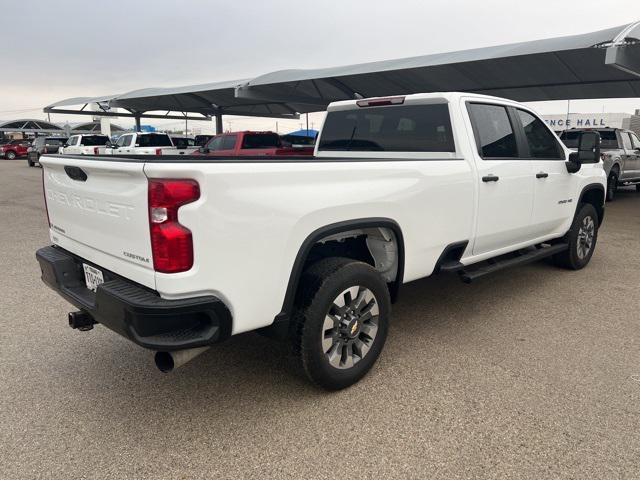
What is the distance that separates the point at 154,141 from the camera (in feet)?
66.7

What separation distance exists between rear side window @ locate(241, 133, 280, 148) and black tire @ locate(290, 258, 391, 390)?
1175cm

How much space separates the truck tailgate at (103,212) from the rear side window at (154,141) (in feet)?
59.3

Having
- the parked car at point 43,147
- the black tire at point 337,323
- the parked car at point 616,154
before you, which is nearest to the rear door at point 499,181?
the black tire at point 337,323

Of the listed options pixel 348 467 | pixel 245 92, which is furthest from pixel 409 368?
pixel 245 92

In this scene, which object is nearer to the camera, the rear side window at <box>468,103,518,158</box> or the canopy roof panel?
the rear side window at <box>468,103,518,158</box>

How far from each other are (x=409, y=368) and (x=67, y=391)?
A: 228 centimetres

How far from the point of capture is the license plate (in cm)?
276

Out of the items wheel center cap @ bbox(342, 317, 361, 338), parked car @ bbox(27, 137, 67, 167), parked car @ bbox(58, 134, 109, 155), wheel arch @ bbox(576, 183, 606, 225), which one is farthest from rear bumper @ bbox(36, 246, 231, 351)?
parked car @ bbox(27, 137, 67, 167)

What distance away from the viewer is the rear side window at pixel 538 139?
461cm

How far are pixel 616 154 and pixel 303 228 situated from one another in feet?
43.9

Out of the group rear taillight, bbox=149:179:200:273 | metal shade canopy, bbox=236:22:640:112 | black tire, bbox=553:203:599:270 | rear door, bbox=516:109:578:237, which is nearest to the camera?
rear taillight, bbox=149:179:200:273

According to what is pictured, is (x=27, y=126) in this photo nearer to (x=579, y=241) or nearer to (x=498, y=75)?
(x=498, y=75)

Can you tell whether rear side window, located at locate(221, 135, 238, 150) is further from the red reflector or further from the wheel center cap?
the wheel center cap

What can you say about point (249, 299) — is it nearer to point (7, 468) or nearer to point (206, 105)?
point (7, 468)
